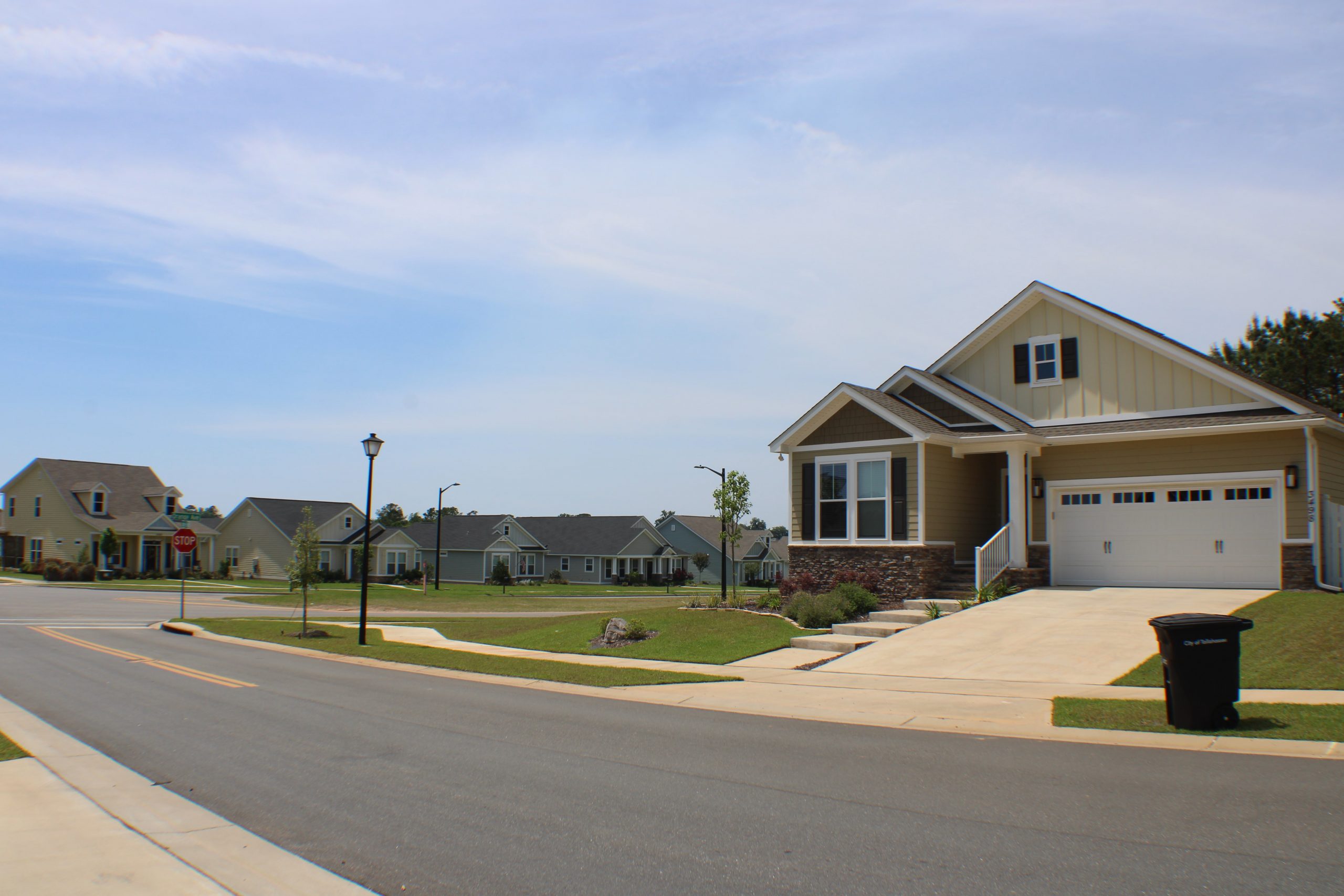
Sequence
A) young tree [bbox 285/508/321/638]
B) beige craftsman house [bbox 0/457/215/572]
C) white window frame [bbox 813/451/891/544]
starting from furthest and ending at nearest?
beige craftsman house [bbox 0/457/215/572]
young tree [bbox 285/508/321/638]
white window frame [bbox 813/451/891/544]

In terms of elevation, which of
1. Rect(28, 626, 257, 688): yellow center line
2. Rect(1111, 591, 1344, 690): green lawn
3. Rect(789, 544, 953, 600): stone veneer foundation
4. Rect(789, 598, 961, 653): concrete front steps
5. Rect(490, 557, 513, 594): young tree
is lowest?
Rect(490, 557, 513, 594): young tree

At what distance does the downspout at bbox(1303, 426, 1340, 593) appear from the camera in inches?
741

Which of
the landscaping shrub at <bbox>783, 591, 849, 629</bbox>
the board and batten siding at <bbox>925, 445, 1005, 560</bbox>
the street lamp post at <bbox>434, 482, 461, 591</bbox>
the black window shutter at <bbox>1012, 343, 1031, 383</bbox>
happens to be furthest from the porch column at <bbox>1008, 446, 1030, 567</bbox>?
the street lamp post at <bbox>434, 482, 461, 591</bbox>

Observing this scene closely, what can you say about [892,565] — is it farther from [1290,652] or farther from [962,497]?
[1290,652]

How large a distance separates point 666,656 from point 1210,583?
12.5 m

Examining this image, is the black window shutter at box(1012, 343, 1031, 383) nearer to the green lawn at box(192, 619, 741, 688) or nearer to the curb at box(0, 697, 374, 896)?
the green lawn at box(192, 619, 741, 688)

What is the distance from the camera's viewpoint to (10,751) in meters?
9.16

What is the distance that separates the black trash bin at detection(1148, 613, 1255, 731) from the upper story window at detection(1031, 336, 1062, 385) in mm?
15159

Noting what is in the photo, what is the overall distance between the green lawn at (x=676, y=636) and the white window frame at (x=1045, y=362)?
382 inches

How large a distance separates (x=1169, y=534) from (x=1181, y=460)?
1.74 metres

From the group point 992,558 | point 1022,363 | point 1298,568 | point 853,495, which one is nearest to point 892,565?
point 853,495

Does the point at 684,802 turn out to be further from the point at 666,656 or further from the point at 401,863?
the point at 666,656

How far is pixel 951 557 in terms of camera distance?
22.1 metres

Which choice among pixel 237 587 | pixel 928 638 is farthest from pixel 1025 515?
pixel 237 587
